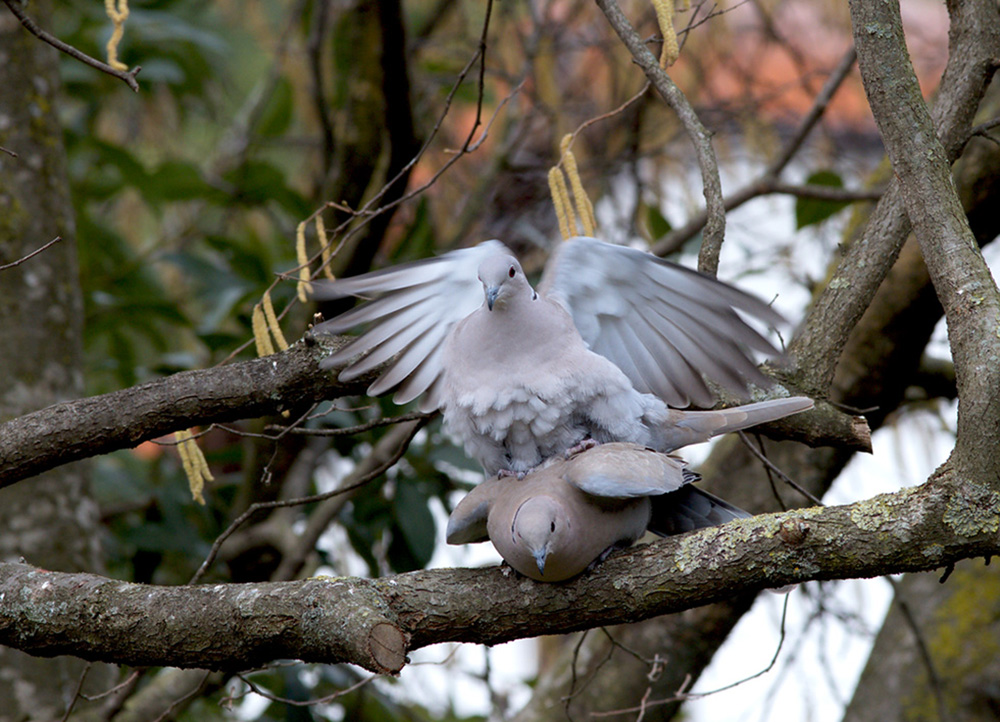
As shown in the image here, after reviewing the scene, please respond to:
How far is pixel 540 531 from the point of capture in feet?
5.80

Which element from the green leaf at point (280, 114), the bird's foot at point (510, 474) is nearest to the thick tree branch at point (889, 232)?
A: the bird's foot at point (510, 474)

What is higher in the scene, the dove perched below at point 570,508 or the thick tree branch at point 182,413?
the thick tree branch at point 182,413

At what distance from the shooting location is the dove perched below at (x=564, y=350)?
2.09 m

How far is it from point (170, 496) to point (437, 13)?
267 centimetres

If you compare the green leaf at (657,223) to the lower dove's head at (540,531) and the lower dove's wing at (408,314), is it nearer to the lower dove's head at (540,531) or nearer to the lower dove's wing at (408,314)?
the lower dove's wing at (408,314)

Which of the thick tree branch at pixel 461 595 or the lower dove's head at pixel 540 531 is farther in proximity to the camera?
the lower dove's head at pixel 540 531

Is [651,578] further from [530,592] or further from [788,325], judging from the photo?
[788,325]

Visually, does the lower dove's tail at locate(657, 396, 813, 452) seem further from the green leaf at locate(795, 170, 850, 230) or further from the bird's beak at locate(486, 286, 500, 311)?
the green leaf at locate(795, 170, 850, 230)

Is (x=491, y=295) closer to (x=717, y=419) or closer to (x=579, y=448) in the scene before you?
(x=579, y=448)

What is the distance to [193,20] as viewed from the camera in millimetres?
4836

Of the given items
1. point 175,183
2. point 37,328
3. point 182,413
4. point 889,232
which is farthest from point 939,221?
point 175,183

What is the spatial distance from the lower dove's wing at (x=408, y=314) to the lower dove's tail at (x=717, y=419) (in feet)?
1.80

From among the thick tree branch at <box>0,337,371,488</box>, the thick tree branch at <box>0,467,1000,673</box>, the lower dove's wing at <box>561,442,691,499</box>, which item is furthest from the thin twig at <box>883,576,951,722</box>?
the thick tree branch at <box>0,337,371,488</box>

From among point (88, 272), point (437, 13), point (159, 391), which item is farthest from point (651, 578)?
point (437, 13)
